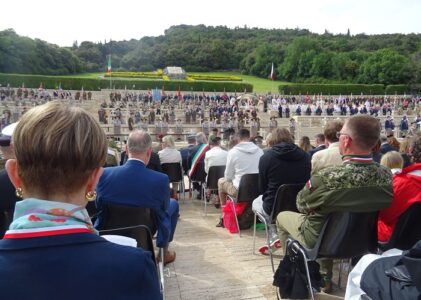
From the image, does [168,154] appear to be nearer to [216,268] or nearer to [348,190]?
[216,268]

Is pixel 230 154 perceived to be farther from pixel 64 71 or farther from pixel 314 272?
pixel 64 71

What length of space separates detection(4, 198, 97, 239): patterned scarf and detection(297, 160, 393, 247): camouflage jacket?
6.70 feet

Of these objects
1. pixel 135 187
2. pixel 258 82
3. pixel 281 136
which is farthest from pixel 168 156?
pixel 258 82

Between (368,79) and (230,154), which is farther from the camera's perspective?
(368,79)

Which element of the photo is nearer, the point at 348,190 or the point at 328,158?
the point at 348,190

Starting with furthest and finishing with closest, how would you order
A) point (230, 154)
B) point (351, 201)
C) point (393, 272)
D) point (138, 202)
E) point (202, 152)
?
point (202, 152)
point (230, 154)
point (138, 202)
point (351, 201)
point (393, 272)

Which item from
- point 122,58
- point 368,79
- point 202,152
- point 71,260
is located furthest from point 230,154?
point 122,58

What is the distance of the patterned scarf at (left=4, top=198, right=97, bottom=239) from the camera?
42.0 inches

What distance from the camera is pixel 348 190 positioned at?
2.79 meters

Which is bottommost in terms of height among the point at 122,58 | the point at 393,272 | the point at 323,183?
the point at 393,272

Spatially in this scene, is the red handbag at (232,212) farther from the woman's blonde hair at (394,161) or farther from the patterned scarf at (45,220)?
the patterned scarf at (45,220)

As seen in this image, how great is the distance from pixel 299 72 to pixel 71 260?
73524mm

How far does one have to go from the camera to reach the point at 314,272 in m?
3.17

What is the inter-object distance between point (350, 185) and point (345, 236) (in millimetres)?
372
